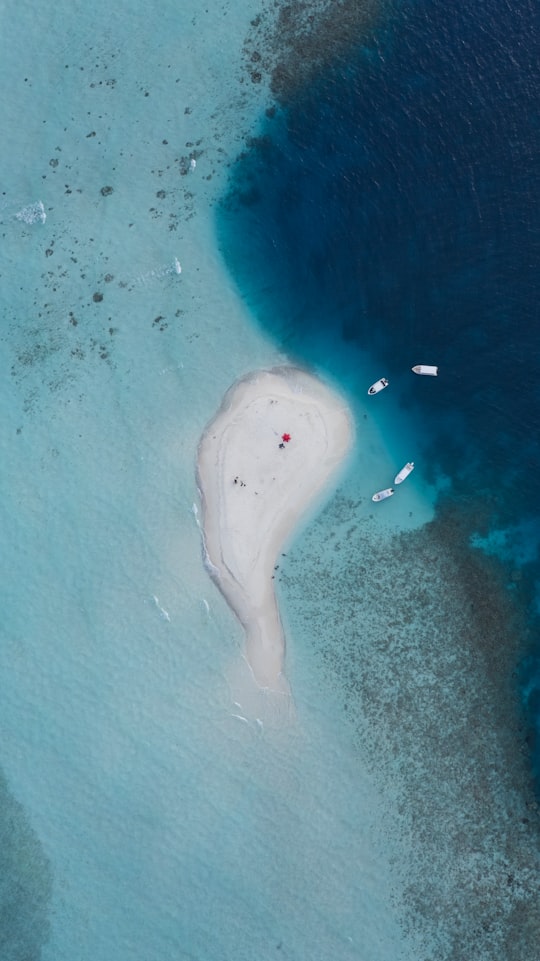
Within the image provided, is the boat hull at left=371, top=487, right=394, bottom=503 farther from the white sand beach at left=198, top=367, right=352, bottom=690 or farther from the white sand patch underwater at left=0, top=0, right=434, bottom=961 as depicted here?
the white sand patch underwater at left=0, top=0, right=434, bottom=961

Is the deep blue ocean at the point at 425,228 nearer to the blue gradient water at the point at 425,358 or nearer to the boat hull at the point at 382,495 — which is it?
the blue gradient water at the point at 425,358

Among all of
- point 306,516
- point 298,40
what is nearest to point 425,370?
point 306,516

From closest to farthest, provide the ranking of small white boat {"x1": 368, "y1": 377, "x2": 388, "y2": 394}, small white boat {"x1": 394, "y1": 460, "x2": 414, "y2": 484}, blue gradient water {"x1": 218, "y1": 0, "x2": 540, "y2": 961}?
1. blue gradient water {"x1": 218, "y1": 0, "x2": 540, "y2": 961}
2. small white boat {"x1": 394, "y1": 460, "x2": 414, "y2": 484}
3. small white boat {"x1": 368, "y1": 377, "x2": 388, "y2": 394}

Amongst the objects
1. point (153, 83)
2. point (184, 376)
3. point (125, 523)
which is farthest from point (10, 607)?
point (153, 83)

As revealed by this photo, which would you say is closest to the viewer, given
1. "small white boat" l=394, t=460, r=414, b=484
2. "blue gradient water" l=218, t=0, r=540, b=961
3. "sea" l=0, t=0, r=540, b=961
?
"sea" l=0, t=0, r=540, b=961

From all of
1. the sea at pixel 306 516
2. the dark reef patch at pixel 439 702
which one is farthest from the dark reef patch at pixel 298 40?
the dark reef patch at pixel 439 702

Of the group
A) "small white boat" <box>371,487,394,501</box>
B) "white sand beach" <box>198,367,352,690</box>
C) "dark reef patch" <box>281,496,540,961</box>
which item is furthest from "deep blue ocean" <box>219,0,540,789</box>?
"dark reef patch" <box>281,496,540,961</box>

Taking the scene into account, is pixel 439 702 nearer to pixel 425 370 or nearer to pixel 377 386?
pixel 377 386
